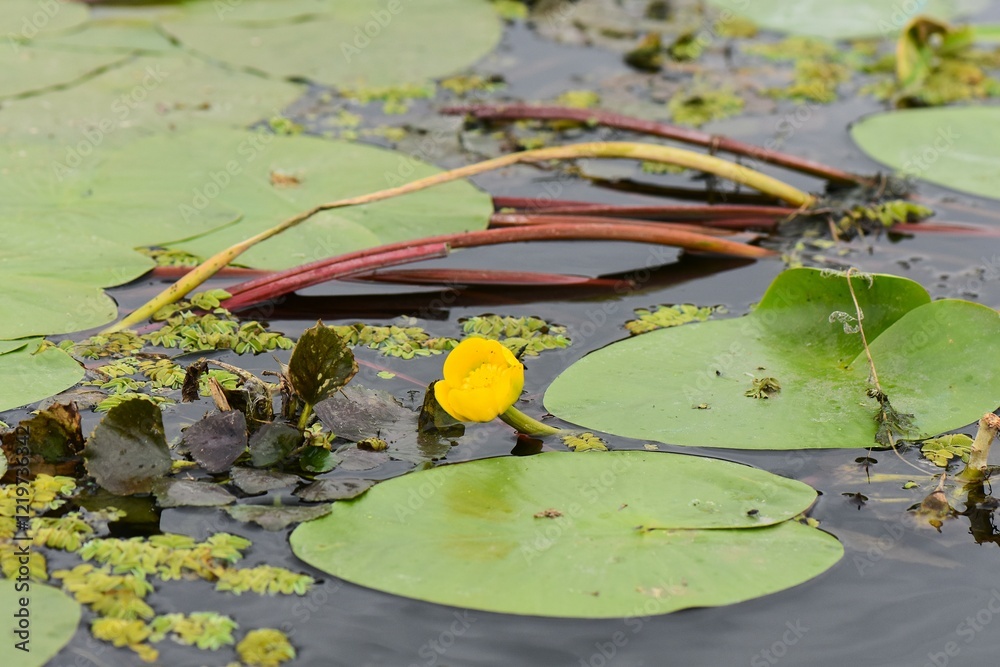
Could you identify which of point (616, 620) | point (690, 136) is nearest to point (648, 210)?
point (690, 136)

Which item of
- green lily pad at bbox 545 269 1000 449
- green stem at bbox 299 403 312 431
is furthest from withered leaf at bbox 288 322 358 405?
green lily pad at bbox 545 269 1000 449

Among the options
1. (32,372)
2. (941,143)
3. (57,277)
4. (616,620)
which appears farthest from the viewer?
(941,143)

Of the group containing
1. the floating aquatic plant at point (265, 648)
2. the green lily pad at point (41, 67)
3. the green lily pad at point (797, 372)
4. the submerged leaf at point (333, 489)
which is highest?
the green lily pad at point (41, 67)

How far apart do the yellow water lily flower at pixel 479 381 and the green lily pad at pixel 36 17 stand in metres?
3.56

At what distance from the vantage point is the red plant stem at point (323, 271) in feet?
9.96

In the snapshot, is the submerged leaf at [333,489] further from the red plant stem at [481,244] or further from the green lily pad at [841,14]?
the green lily pad at [841,14]

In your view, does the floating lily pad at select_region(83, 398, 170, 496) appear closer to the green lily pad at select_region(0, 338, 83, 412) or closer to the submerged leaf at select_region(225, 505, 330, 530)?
the submerged leaf at select_region(225, 505, 330, 530)

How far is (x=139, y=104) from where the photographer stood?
4.30 m

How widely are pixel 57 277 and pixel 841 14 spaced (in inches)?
173

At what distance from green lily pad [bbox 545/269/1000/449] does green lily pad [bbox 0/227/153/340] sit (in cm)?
137

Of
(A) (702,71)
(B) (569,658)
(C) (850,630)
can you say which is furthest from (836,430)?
(A) (702,71)

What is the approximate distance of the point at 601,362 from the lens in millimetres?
2707

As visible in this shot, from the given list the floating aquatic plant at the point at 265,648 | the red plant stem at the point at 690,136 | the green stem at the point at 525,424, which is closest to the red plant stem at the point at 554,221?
the red plant stem at the point at 690,136

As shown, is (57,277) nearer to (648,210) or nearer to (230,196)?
(230,196)
